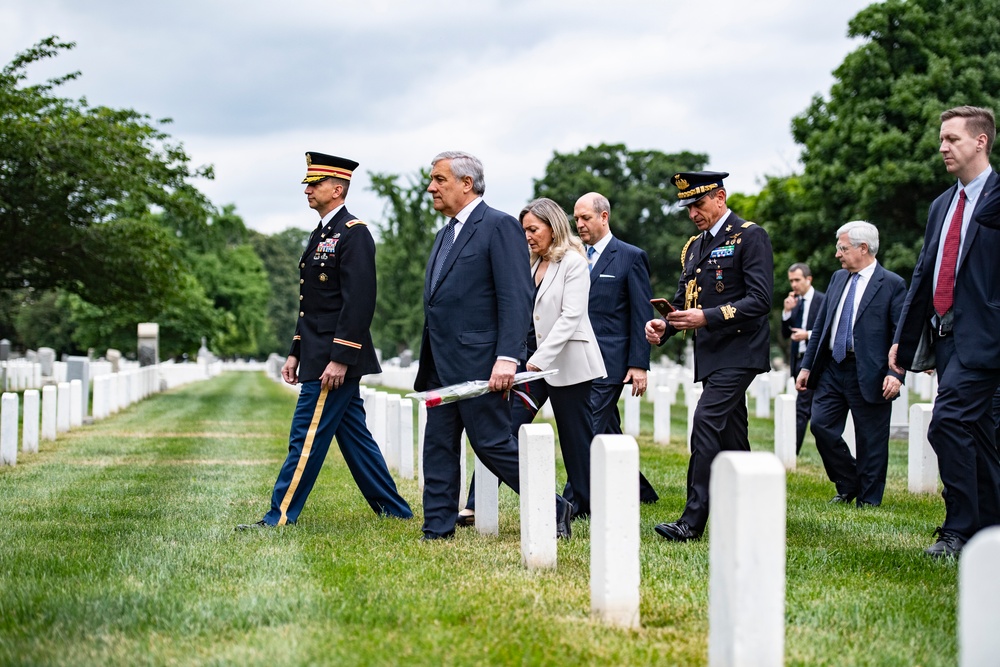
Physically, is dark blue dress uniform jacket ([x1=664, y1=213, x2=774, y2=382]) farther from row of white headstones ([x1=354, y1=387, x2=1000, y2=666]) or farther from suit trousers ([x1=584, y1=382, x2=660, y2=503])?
row of white headstones ([x1=354, y1=387, x2=1000, y2=666])

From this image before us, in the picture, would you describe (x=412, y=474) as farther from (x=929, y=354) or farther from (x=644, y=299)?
(x=929, y=354)

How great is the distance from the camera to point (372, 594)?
206 inches

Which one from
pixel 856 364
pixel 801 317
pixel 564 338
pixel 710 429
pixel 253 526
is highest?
pixel 801 317

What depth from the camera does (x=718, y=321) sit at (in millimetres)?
7301

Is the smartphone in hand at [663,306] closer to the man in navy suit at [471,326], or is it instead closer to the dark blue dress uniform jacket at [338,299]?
the man in navy suit at [471,326]

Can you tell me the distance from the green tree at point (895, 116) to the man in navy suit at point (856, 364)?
732 inches

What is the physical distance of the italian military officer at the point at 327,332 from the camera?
25.3ft

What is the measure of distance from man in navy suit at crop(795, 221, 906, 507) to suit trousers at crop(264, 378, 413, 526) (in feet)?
12.1

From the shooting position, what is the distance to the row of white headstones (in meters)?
2.78

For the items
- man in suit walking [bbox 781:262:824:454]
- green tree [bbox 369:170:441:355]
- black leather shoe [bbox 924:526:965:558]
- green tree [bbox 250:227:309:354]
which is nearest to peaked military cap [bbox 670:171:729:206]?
black leather shoe [bbox 924:526:965:558]

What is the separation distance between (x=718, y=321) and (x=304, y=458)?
282cm

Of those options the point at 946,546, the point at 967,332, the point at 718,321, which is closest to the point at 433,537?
the point at 718,321

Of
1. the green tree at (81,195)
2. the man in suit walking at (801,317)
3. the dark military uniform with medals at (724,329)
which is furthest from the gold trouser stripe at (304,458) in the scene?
the green tree at (81,195)

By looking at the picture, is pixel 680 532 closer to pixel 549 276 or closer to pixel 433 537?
pixel 433 537
